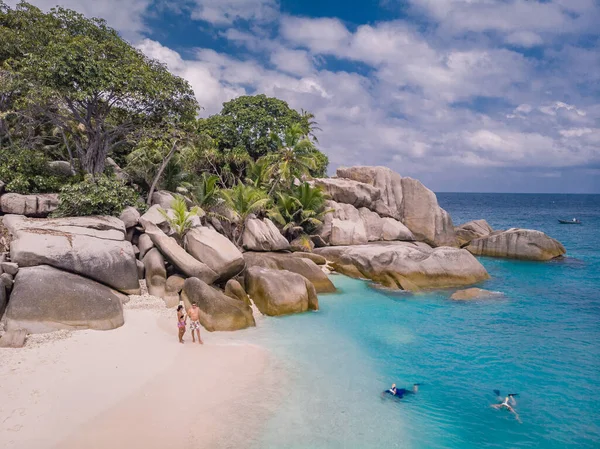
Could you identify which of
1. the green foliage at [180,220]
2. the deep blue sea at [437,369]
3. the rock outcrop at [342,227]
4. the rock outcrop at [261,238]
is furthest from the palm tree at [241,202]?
the deep blue sea at [437,369]

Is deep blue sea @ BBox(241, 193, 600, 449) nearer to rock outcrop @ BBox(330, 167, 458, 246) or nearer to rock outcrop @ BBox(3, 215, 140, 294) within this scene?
rock outcrop @ BBox(3, 215, 140, 294)

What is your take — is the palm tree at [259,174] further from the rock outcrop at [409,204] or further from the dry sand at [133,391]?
the dry sand at [133,391]

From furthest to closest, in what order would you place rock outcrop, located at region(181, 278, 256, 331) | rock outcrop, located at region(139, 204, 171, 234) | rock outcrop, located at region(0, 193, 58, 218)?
rock outcrop, located at region(139, 204, 171, 234), rock outcrop, located at region(0, 193, 58, 218), rock outcrop, located at region(181, 278, 256, 331)

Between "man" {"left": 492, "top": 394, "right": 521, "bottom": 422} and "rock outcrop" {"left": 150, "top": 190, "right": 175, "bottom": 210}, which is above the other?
"rock outcrop" {"left": 150, "top": 190, "right": 175, "bottom": 210}

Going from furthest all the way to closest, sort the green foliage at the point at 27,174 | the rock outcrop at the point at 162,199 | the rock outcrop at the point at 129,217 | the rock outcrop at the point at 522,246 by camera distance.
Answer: the rock outcrop at the point at 522,246 < the rock outcrop at the point at 162,199 < the rock outcrop at the point at 129,217 < the green foliage at the point at 27,174

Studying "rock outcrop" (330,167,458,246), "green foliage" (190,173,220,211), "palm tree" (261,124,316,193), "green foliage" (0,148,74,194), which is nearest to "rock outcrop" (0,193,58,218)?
"green foliage" (0,148,74,194)

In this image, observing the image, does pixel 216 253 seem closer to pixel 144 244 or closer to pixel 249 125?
pixel 144 244
